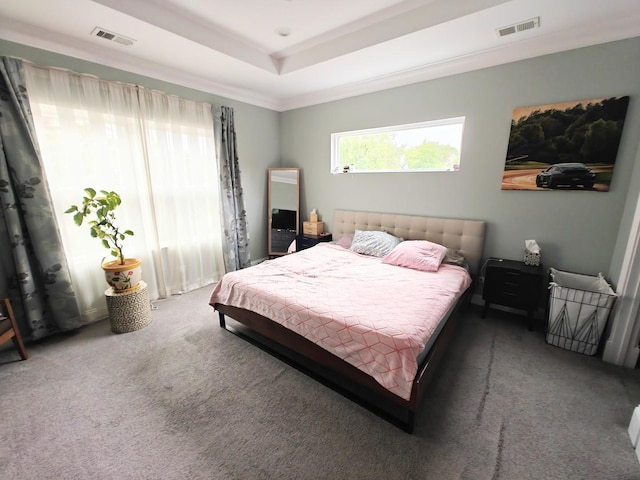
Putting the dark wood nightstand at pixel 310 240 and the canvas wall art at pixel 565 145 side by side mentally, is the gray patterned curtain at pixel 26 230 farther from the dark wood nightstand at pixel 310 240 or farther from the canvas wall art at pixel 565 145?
the canvas wall art at pixel 565 145

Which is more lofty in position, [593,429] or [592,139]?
[592,139]

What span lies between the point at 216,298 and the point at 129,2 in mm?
2419

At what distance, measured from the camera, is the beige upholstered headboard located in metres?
2.94

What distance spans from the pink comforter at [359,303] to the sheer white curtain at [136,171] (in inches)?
49.9

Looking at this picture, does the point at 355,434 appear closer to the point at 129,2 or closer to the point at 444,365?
the point at 444,365

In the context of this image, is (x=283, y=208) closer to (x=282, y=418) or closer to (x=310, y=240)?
(x=310, y=240)

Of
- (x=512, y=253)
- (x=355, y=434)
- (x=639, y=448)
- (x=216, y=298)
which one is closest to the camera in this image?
(x=639, y=448)

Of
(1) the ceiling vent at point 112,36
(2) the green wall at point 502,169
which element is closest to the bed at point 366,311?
(2) the green wall at point 502,169

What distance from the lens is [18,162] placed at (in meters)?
2.18

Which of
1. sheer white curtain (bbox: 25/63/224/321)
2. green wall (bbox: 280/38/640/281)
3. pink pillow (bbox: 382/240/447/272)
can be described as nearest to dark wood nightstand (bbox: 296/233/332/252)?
green wall (bbox: 280/38/640/281)

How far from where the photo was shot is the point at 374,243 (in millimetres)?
3289

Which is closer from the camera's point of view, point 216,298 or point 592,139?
point 592,139

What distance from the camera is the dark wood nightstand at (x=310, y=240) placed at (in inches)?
161

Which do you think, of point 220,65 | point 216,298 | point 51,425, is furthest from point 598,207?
point 51,425
